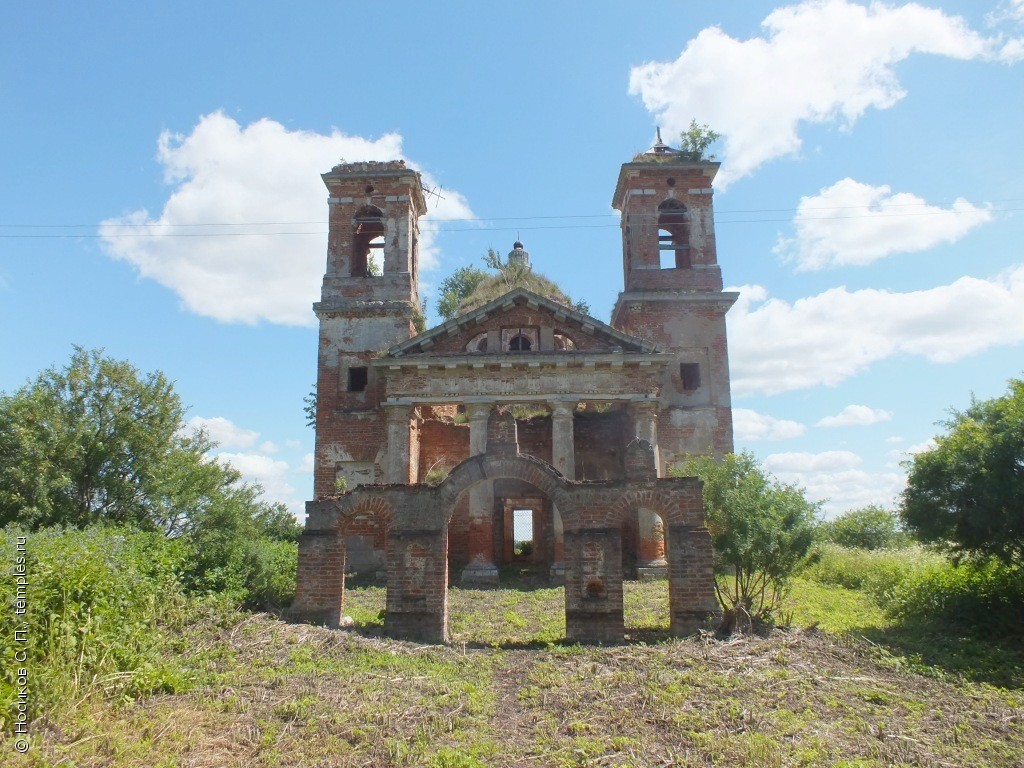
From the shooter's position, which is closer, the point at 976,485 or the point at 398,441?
the point at 976,485

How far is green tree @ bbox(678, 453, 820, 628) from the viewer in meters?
11.8

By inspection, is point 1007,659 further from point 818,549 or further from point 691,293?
point 691,293

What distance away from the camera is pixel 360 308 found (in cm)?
2214

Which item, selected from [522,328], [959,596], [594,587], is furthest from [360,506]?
[959,596]

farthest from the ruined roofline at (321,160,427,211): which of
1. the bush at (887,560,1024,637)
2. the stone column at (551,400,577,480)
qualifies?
the bush at (887,560,1024,637)

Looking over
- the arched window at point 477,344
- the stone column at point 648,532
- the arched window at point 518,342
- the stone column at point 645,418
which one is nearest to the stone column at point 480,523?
the arched window at point 477,344

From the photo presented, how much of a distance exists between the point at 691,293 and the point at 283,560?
1394 cm

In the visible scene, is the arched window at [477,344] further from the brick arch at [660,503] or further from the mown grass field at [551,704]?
the mown grass field at [551,704]

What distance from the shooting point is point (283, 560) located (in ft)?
46.9

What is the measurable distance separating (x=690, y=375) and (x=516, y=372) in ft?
18.6

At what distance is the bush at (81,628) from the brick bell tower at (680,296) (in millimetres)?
14485

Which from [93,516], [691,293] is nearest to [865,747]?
[93,516]

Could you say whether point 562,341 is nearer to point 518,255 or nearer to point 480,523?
point 480,523

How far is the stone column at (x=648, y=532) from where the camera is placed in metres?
18.0
